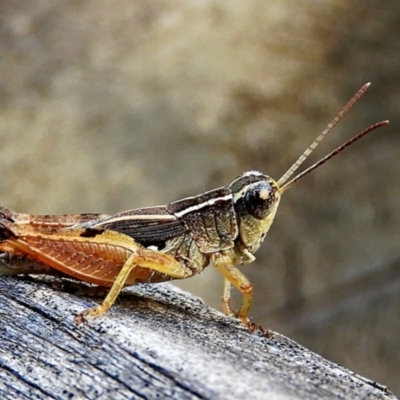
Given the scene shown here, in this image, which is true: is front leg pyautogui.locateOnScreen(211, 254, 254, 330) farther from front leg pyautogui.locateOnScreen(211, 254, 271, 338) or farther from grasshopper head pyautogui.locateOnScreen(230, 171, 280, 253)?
grasshopper head pyautogui.locateOnScreen(230, 171, 280, 253)

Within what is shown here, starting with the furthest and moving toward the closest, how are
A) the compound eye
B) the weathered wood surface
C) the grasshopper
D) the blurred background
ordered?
the blurred background, the compound eye, the grasshopper, the weathered wood surface

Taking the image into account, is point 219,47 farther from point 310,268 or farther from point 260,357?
point 260,357

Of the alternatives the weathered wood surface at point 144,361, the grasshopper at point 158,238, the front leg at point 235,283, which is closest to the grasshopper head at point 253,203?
the grasshopper at point 158,238

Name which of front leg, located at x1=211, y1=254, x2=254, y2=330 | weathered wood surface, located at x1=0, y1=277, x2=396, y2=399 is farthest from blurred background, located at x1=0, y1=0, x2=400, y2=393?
weathered wood surface, located at x1=0, y1=277, x2=396, y2=399

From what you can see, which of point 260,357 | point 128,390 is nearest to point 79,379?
point 128,390

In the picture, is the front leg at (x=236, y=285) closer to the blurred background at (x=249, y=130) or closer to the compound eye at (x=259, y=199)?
the compound eye at (x=259, y=199)

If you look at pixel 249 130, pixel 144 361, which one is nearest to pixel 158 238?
pixel 144 361
